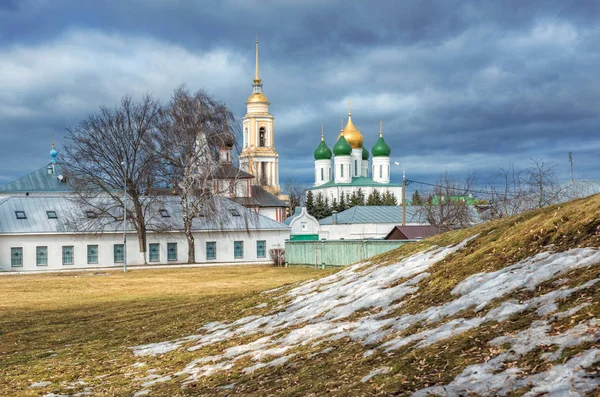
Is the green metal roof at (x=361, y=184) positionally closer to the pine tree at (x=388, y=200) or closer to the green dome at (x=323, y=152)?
the green dome at (x=323, y=152)

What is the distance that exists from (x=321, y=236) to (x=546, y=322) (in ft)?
229

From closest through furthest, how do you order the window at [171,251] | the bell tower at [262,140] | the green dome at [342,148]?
the window at [171,251]
the bell tower at [262,140]
the green dome at [342,148]

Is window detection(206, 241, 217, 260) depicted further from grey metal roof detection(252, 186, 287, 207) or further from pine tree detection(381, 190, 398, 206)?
pine tree detection(381, 190, 398, 206)

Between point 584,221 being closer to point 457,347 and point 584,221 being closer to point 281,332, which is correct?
point 457,347

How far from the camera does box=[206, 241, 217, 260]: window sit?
56938mm

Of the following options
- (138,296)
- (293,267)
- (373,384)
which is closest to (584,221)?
(373,384)

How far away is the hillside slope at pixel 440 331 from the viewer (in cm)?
747

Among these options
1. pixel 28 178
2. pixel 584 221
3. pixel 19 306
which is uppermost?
pixel 28 178

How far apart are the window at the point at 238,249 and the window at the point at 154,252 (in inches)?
240

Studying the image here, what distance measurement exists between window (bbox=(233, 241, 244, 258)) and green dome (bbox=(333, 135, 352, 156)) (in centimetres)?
7523

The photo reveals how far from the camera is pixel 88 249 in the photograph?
5325cm

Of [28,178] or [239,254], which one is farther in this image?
[28,178]

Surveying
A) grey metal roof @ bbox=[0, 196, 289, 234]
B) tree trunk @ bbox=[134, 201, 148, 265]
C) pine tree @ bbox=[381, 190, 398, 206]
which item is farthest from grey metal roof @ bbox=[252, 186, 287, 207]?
pine tree @ bbox=[381, 190, 398, 206]

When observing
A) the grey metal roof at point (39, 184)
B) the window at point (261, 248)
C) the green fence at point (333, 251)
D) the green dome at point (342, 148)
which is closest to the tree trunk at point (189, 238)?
the window at point (261, 248)
